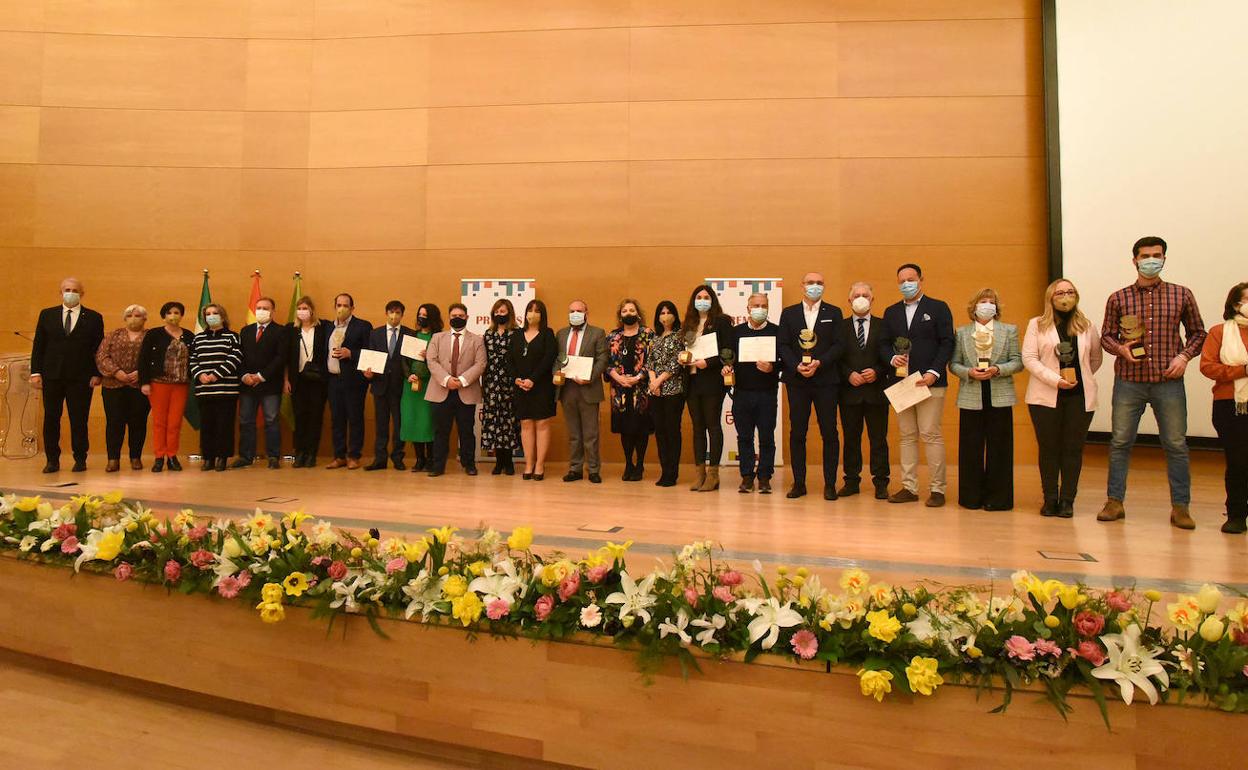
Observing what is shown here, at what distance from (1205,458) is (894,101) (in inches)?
147

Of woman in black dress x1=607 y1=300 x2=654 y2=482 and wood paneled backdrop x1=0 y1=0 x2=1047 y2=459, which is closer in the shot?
woman in black dress x1=607 y1=300 x2=654 y2=482

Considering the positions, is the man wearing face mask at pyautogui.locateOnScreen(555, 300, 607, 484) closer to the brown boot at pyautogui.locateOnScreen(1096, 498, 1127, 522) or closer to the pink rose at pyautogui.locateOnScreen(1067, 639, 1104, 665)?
the brown boot at pyautogui.locateOnScreen(1096, 498, 1127, 522)

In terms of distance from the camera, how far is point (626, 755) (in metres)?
1.80

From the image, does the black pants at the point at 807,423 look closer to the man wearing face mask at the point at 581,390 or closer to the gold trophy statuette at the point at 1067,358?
the gold trophy statuette at the point at 1067,358

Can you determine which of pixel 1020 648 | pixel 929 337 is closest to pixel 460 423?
pixel 929 337

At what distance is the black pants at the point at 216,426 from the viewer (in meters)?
5.72

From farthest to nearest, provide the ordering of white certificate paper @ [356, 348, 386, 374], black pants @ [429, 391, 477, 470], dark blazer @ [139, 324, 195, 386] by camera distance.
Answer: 1. white certificate paper @ [356, 348, 386, 374]
2. black pants @ [429, 391, 477, 470]
3. dark blazer @ [139, 324, 195, 386]

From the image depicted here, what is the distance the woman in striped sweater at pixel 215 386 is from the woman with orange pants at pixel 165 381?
0.11m

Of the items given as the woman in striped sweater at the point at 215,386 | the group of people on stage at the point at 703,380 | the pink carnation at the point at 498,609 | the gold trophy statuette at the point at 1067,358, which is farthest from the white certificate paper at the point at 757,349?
the woman in striped sweater at the point at 215,386

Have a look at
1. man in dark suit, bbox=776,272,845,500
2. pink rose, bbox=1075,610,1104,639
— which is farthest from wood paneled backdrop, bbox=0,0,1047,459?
pink rose, bbox=1075,610,1104,639

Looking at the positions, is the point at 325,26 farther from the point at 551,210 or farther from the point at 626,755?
the point at 626,755

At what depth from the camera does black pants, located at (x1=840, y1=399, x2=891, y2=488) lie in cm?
457

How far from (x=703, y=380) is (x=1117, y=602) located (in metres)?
3.37

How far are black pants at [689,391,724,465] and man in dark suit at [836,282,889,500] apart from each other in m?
0.81
